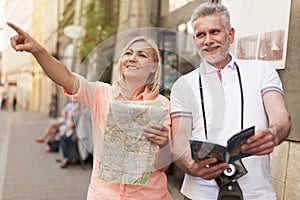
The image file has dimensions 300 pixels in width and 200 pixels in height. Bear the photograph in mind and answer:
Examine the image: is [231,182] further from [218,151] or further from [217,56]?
[217,56]

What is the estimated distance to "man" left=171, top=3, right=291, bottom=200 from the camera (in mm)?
1215

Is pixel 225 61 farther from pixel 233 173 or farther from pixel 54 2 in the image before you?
pixel 54 2

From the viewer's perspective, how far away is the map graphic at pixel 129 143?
1.17 metres

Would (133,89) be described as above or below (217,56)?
below

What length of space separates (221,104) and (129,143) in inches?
15.3

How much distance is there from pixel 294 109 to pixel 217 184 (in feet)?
3.71

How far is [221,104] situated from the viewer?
124cm

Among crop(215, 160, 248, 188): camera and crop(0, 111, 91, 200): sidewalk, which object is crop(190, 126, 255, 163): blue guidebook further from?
crop(0, 111, 91, 200): sidewalk

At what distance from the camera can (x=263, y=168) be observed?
1.26 m

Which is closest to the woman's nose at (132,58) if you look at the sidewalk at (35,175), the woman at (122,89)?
the woman at (122,89)

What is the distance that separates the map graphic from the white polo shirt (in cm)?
13

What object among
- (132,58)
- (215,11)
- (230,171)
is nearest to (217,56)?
(215,11)

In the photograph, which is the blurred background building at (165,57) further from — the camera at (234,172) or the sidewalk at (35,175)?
the sidewalk at (35,175)

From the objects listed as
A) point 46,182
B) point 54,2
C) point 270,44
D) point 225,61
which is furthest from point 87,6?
point 225,61
